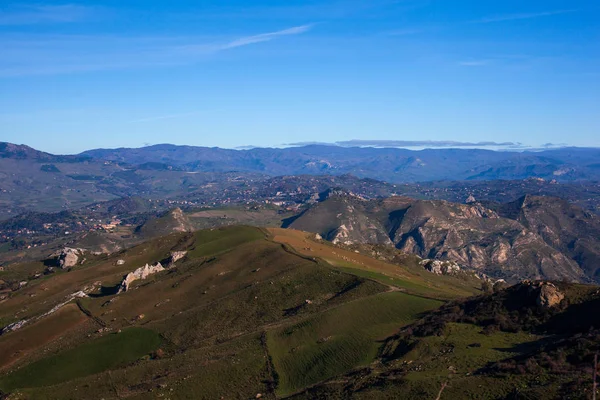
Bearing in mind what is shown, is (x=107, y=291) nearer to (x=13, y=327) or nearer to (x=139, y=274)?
(x=139, y=274)

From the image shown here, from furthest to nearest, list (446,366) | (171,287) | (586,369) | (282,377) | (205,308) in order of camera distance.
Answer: (171,287), (205,308), (282,377), (446,366), (586,369)

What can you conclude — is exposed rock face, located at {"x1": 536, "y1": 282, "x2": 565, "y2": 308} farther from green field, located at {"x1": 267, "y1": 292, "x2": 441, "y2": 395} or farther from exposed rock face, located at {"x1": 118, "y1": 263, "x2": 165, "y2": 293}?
exposed rock face, located at {"x1": 118, "y1": 263, "x2": 165, "y2": 293}

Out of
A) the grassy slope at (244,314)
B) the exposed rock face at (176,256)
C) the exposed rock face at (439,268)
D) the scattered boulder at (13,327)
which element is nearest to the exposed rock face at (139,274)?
the grassy slope at (244,314)

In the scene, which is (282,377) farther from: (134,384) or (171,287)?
(171,287)

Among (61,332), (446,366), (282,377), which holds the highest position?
(446,366)

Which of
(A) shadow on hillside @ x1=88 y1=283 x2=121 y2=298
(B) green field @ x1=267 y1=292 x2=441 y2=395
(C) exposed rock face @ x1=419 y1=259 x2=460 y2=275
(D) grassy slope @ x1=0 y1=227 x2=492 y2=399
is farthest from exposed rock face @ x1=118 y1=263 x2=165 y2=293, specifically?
(C) exposed rock face @ x1=419 y1=259 x2=460 y2=275

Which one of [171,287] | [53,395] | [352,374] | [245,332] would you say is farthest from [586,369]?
[171,287]
